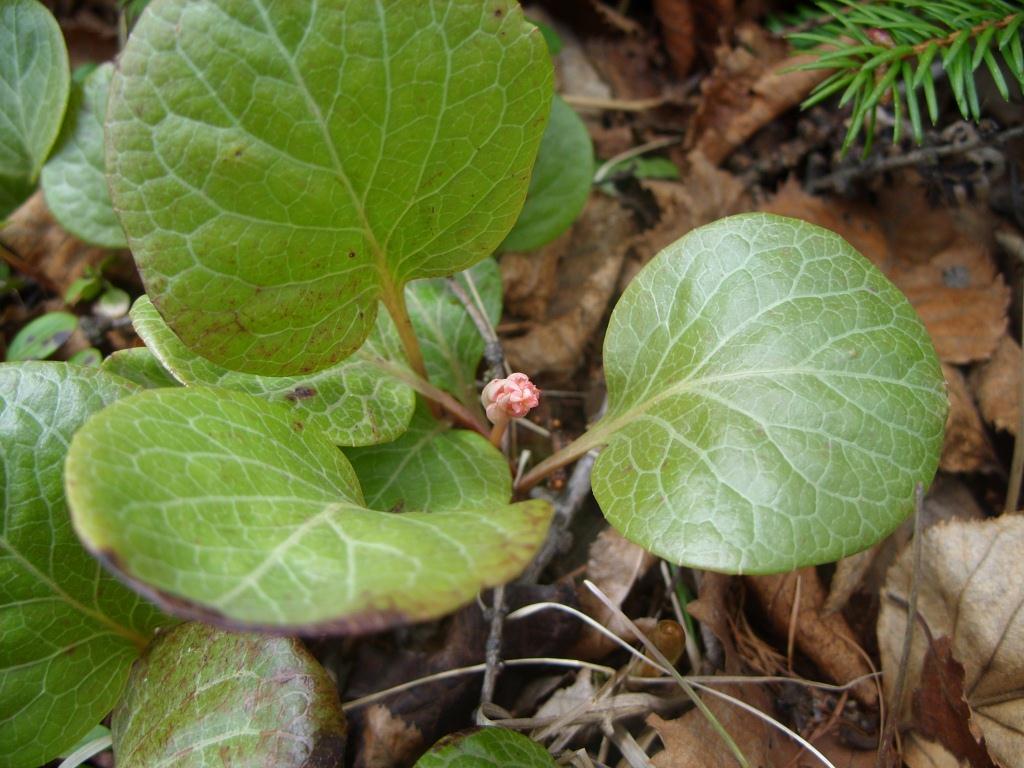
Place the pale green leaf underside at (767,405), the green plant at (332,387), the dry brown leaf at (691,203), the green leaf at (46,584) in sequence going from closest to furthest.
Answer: the green plant at (332,387)
the pale green leaf underside at (767,405)
the green leaf at (46,584)
the dry brown leaf at (691,203)

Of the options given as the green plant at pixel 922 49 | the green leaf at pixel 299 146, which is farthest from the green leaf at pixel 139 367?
the green plant at pixel 922 49

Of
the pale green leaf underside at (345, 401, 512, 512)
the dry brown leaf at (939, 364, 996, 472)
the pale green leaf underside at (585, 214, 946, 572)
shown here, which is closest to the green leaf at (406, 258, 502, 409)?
the pale green leaf underside at (345, 401, 512, 512)

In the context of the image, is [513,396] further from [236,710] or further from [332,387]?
[236,710]

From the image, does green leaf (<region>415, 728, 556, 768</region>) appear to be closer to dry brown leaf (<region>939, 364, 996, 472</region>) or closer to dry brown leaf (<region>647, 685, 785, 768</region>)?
dry brown leaf (<region>647, 685, 785, 768</region>)

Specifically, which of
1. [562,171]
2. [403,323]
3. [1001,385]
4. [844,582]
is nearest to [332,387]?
[403,323]

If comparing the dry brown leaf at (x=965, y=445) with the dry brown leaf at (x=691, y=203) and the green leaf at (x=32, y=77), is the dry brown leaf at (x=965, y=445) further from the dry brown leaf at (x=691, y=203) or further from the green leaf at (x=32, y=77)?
the green leaf at (x=32, y=77)
